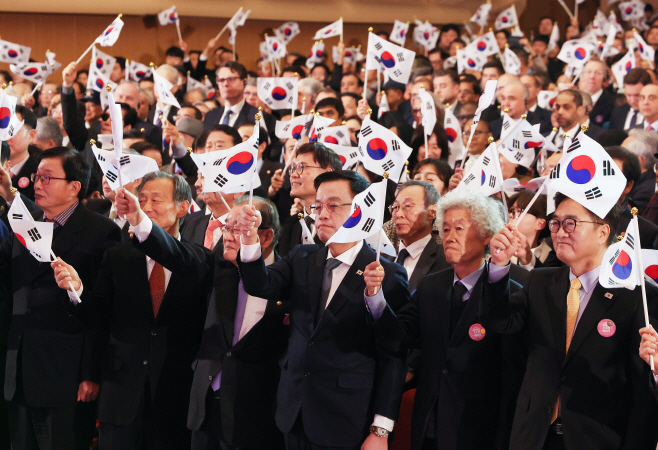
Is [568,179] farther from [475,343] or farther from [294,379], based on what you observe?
[294,379]

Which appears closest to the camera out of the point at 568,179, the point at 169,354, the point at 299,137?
the point at 568,179

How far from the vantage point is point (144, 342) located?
12.2 feet

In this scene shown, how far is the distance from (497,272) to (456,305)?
442 millimetres

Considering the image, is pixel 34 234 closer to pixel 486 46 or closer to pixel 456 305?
pixel 456 305

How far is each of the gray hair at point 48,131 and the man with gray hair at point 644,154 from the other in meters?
4.38

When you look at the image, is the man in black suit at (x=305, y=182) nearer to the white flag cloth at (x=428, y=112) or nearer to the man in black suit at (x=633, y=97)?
the white flag cloth at (x=428, y=112)

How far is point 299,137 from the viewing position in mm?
6156

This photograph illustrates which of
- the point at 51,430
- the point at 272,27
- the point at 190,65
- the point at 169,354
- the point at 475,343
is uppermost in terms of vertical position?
the point at 272,27

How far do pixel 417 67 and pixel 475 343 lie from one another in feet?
24.0

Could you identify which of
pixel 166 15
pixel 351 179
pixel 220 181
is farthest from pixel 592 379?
pixel 166 15

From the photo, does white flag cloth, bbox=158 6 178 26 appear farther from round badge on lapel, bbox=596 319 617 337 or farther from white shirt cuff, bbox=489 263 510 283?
round badge on lapel, bbox=596 319 617 337

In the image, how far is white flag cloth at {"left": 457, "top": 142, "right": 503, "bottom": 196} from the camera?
415 centimetres

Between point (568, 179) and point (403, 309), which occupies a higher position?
point (568, 179)

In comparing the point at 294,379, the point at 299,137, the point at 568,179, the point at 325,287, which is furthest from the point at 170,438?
the point at 299,137
